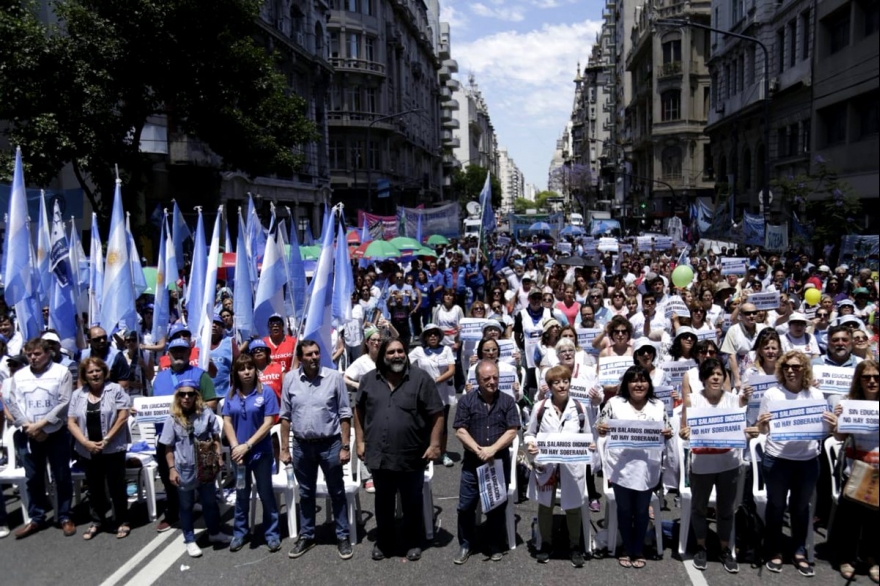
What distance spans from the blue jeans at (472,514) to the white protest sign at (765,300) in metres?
5.54

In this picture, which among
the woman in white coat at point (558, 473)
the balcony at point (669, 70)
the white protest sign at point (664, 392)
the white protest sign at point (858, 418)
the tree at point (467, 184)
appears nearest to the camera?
the white protest sign at point (858, 418)

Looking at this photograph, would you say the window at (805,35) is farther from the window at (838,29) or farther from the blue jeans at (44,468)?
the blue jeans at (44,468)

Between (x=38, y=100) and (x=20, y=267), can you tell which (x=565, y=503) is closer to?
(x=20, y=267)

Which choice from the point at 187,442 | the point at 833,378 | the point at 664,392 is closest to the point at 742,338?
the point at 833,378

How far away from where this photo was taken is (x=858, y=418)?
5.13 metres

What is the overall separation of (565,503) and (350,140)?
50.1 m

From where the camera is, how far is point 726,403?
18.9 feet

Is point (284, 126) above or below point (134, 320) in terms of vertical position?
above

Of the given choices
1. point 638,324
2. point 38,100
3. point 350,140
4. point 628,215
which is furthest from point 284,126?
point 628,215

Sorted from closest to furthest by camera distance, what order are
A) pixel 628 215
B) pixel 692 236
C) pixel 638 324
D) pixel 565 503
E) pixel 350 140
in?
pixel 565 503 → pixel 638 324 → pixel 692 236 → pixel 350 140 → pixel 628 215

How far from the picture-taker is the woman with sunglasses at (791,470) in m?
5.41

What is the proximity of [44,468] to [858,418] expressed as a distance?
645cm

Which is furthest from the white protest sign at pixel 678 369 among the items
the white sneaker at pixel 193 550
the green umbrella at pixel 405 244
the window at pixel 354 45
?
the window at pixel 354 45

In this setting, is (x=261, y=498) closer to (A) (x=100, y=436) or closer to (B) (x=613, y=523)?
(A) (x=100, y=436)
